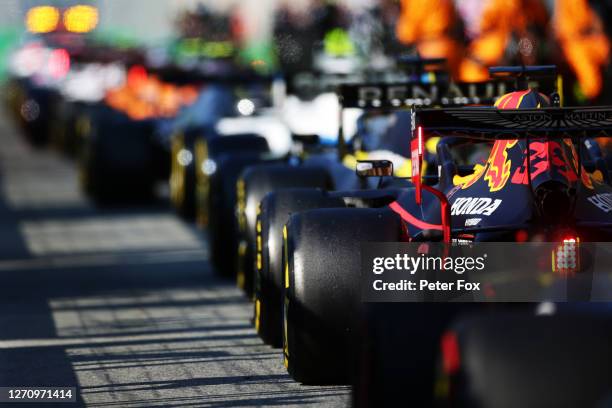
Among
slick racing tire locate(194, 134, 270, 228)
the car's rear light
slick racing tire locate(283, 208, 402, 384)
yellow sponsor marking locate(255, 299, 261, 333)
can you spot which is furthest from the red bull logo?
slick racing tire locate(194, 134, 270, 228)

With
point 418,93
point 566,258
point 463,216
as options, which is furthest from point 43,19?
point 566,258

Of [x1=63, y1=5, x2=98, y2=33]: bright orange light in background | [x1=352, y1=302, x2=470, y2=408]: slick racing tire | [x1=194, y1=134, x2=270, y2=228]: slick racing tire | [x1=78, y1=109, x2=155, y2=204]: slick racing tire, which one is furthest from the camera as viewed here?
[x1=63, y1=5, x2=98, y2=33]: bright orange light in background

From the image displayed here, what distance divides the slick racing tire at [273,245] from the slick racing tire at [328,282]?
2.65ft

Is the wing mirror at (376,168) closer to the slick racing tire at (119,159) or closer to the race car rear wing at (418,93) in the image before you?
the race car rear wing at (418,93)

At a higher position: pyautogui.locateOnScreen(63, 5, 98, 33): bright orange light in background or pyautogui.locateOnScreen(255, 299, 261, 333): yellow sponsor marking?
pyautogui.locateOnScreen(255, 299, 261, 333): yellow sponsor marking

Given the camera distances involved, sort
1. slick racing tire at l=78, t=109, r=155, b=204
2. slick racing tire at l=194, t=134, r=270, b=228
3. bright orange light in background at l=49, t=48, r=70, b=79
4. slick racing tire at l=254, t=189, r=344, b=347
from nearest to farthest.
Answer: slick racing tire at l=254, t=189, r=344, b=347 → slick racing tire at l=194, t=134, r=270, b=228 → slick racing tire at l=78, t=109, r=155, b=204 → bright orange light in background at l=49, t=48, r=70, b=79

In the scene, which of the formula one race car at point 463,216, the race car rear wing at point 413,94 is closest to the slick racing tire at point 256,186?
the race car rear wing at point 413,94

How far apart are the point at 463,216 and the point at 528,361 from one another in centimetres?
294

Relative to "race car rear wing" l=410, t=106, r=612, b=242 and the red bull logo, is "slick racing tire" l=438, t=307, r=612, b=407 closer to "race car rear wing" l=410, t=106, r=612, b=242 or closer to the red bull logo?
"race car rear wing" l=410, t=106, r=612, b=242

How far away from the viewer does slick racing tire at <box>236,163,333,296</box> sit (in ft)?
34.3

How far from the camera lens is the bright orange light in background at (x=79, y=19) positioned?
2601 inches

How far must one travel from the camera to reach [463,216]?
299 inches

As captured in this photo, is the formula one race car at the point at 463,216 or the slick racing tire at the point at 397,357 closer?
the slick racing tire at the point at 397,357

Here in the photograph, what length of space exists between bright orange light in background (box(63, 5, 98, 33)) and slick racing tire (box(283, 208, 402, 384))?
59355 mm
